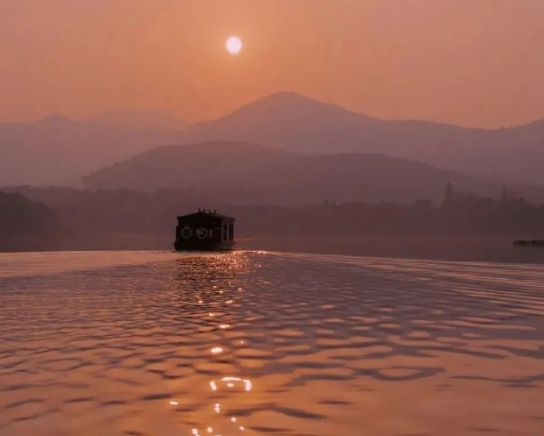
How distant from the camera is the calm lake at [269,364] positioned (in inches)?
456

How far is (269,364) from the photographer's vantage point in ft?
52.4

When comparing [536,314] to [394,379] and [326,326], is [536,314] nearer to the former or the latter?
[326,326]

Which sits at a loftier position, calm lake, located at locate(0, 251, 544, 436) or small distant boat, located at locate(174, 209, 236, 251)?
small distant boat, located at locate(174, 209, 236, 251)

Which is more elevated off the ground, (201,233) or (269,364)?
(201,233)

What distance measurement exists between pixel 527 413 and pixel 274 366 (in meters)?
6.16

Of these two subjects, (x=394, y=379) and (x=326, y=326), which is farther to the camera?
(x=326, y=326)

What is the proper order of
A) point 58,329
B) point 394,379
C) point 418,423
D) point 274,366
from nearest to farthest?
point 418,423, point 394,379, point 274,366, point 58,329

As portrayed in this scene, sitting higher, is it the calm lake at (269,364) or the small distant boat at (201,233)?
the small distant boat at (201,233)

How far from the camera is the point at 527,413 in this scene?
478 inches

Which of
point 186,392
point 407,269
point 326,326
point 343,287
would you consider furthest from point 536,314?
point 407,269

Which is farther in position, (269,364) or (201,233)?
(201,233)

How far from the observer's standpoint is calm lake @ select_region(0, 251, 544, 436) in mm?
11586

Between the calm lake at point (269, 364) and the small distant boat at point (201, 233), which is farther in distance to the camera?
the small distant boat at point (201, 233)

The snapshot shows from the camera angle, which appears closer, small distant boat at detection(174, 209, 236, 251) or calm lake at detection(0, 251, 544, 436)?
calm lake at detection(0, 251, 544, 436)
